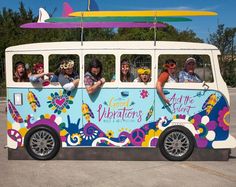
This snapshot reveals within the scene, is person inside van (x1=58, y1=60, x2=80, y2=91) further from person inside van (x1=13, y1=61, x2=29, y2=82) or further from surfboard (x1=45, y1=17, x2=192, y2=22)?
surfboard (x1=45, y1=17, x2=192, y2=22)

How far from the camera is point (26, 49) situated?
6.49 meters

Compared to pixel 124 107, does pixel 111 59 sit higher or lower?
higher

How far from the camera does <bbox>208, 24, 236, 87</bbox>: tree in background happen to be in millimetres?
30328

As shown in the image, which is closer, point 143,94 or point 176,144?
point 143,94

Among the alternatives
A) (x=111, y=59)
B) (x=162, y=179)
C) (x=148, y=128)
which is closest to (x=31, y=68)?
(x=111, y=59)

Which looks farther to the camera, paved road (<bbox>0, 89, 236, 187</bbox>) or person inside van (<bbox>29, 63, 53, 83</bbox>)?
person inside van (<bbox>29, 63, 53, 83</bbox>)

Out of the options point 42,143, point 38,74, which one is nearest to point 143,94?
point 38,74

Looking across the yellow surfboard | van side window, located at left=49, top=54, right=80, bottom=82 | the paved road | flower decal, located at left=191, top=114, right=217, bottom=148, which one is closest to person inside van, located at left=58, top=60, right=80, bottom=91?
van side window, located at left=49, top=54, right=80, bottom=82

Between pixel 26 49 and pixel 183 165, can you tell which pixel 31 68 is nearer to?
pixel 26 49

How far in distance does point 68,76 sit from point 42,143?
140 centimetres

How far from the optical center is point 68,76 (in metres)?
6.55

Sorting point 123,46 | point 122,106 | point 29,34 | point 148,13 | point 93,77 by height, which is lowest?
point 122,106

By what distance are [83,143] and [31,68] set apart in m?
2.00

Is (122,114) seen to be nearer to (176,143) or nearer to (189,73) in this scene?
(176,143)
